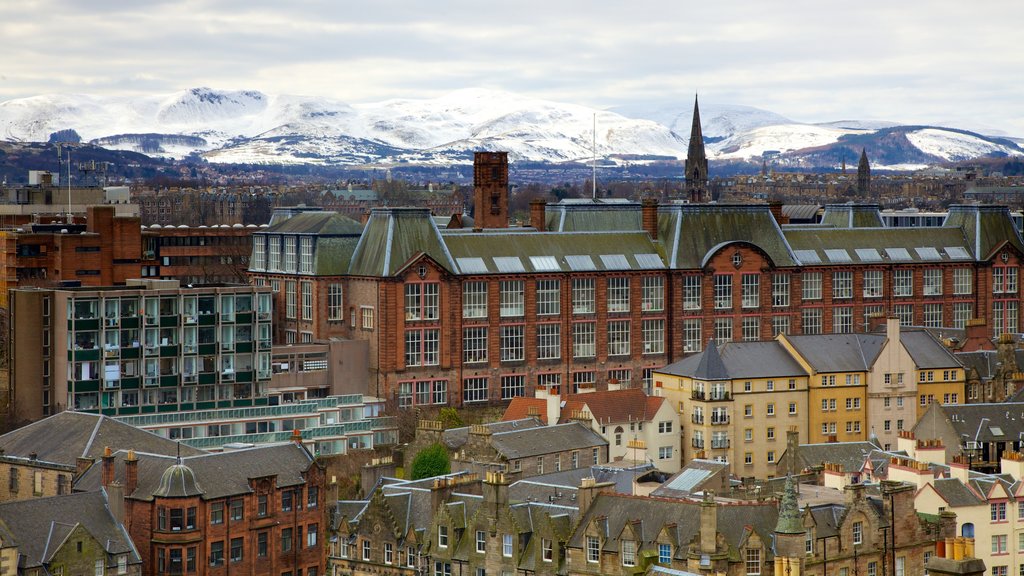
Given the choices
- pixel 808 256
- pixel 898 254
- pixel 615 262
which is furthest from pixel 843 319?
pixel 615 262

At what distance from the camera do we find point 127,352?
511 ft

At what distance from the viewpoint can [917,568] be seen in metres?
110

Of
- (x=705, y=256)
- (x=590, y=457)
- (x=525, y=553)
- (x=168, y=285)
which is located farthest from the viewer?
(x=705, y=256)

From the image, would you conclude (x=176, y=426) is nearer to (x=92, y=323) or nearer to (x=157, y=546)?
(x=92, y=323)

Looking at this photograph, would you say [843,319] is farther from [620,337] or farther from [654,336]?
[620,337]

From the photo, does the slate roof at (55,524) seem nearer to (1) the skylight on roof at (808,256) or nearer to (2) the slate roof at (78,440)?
(2) the slate roof at (78,440)

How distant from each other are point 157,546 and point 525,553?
21.4 m

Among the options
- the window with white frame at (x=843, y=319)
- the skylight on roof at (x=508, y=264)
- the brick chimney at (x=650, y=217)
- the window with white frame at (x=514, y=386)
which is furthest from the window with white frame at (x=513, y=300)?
the window with white frame at (x=843, y=319)

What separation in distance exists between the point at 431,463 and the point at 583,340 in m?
50.4

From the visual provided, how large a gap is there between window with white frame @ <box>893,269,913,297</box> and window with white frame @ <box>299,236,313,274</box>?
60848 millimetres

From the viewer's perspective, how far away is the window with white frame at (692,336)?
612 ft

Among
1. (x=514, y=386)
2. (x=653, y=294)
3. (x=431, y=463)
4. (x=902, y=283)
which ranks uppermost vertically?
(x=902, y=283)

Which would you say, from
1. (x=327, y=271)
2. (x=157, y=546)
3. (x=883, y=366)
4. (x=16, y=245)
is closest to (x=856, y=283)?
(x=883, y=366)

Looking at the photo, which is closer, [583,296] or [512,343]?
[512,343]
